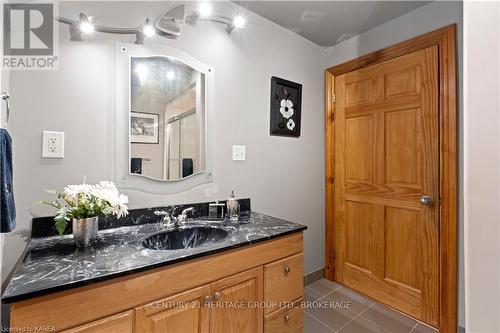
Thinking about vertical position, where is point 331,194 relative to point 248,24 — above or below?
below

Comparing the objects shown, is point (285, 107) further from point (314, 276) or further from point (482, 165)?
point (482, 165)

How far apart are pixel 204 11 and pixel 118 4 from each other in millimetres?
535

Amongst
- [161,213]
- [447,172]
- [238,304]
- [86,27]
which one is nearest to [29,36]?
[86,27]

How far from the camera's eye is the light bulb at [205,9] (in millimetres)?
1600

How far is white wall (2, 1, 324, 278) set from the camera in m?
1.13

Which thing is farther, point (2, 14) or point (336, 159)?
point (336, 159)

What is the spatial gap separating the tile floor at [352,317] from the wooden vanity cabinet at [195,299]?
0.53 m

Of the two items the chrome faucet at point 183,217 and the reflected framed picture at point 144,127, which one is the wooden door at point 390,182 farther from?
the reflected framed picture at point 144,127

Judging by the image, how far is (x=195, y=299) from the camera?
39.2 inches

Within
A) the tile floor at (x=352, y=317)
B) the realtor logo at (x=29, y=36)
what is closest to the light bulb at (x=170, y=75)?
the realtor logo at (x=29, y=36)

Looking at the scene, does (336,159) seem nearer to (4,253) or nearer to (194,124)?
(194,124)

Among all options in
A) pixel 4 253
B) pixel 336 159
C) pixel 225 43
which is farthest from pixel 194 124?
pixel 336 159

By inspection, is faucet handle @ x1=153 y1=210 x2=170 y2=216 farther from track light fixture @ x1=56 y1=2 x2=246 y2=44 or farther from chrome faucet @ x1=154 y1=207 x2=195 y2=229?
track light fixture @ x1=56 y1=2 x2=246 y2=44

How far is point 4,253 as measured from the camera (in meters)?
1.06
